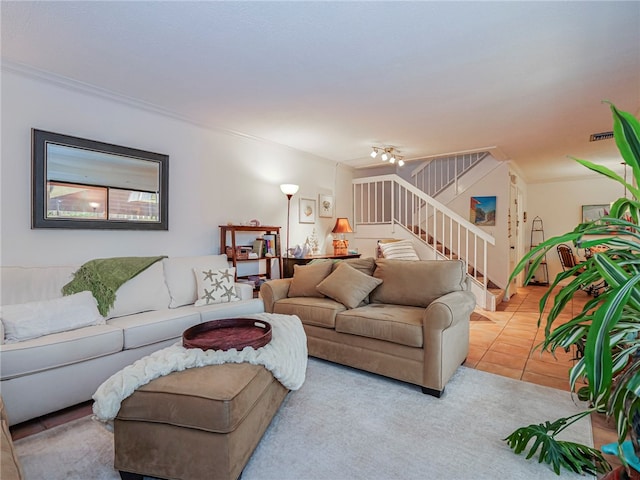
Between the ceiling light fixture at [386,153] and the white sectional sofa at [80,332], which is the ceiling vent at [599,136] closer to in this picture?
the ceiling light fixture at [386,153]

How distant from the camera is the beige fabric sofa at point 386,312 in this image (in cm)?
234

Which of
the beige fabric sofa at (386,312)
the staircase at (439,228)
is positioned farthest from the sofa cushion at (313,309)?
the staircase at (439,228)

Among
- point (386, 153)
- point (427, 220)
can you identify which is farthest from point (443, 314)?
point (427, 220)

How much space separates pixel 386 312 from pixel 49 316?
2.41 meters

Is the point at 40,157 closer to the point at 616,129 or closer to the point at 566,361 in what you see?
the point at 616,129

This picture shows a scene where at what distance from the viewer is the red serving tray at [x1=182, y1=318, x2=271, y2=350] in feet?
5.92

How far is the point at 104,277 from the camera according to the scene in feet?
8.98

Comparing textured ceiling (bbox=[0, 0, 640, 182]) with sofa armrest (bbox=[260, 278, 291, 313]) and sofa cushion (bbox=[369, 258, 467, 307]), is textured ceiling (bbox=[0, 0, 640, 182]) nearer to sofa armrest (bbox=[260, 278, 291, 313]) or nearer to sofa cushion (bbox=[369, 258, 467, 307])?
sofa cushion (bbox=[369, 258, 467, 307])

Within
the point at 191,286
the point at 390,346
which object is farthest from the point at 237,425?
the point at 191,286

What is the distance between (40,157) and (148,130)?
985 mm

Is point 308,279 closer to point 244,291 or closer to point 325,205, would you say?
point 244,291

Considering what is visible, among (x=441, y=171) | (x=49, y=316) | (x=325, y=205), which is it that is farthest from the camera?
(x=441, y=171)

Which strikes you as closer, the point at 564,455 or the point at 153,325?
the point at 564,455

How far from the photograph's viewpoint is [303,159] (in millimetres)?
5273
